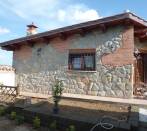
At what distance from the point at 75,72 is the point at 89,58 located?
1137mm

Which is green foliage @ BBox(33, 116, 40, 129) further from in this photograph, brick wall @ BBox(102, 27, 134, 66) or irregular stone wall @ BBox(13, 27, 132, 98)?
brick wall @ BBox(102, 27, 134, 66)

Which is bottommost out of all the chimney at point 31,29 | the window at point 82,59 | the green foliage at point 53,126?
the green foliage at point 53,126

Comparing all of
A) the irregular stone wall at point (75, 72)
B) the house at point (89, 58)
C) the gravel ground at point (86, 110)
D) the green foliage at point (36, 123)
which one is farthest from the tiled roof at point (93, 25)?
the green foliage at point (36, 123)

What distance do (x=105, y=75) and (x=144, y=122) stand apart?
215 inches

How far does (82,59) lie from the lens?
13.9 metres

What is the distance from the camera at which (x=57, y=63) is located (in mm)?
14602

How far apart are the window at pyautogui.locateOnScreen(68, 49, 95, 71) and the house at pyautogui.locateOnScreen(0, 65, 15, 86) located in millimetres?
4467

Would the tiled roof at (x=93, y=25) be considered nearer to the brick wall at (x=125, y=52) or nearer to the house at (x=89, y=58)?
the house at (x=89, y=58)

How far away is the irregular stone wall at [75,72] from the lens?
40.5 ft

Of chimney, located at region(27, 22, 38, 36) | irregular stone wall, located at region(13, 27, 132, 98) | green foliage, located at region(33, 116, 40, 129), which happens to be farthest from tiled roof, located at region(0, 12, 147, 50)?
green foliage, located at region(33, 116, 40, 129)

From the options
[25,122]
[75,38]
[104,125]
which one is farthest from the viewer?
[75,38]

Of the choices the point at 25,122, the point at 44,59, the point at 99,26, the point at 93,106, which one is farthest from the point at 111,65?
the point at 25,122

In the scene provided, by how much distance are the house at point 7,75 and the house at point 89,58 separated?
37cm

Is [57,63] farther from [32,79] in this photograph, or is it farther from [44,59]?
[32,79]
